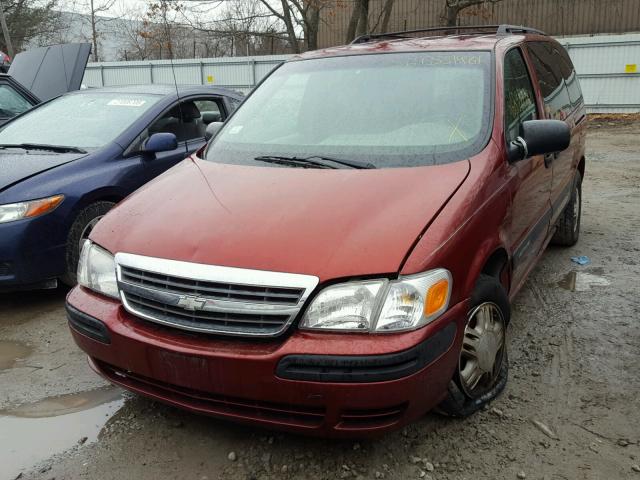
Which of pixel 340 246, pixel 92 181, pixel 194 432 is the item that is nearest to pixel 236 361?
pixel 340 246

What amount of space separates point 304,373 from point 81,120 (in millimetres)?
3981

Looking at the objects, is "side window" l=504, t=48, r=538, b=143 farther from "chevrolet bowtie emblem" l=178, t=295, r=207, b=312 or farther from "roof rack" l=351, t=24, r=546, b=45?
"chevrolet bowtie emblem" l=178, t=295, r=207, b=312

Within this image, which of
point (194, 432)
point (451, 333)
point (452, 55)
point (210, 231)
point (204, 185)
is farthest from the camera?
point (452, 55)

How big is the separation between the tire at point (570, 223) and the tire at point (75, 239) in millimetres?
3847

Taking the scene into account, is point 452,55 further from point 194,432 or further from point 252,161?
point 194,432

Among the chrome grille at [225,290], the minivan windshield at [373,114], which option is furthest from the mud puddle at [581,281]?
the chrome grille at [225,290]

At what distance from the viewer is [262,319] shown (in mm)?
2244

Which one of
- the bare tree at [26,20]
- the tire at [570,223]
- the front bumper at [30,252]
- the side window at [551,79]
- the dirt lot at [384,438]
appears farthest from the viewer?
the bare tree at [26,20]

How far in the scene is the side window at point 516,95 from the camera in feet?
10.7

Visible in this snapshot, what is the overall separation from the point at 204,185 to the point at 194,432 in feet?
3.85

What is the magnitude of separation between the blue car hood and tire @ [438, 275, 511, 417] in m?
3.23

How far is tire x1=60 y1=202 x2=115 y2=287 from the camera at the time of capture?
4.30 metres

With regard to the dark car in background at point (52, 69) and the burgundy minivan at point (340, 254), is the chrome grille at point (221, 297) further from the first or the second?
the dark car in background at point (52, 69)

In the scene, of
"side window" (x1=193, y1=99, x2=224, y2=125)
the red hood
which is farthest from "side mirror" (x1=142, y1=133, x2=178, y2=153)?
the red hood
